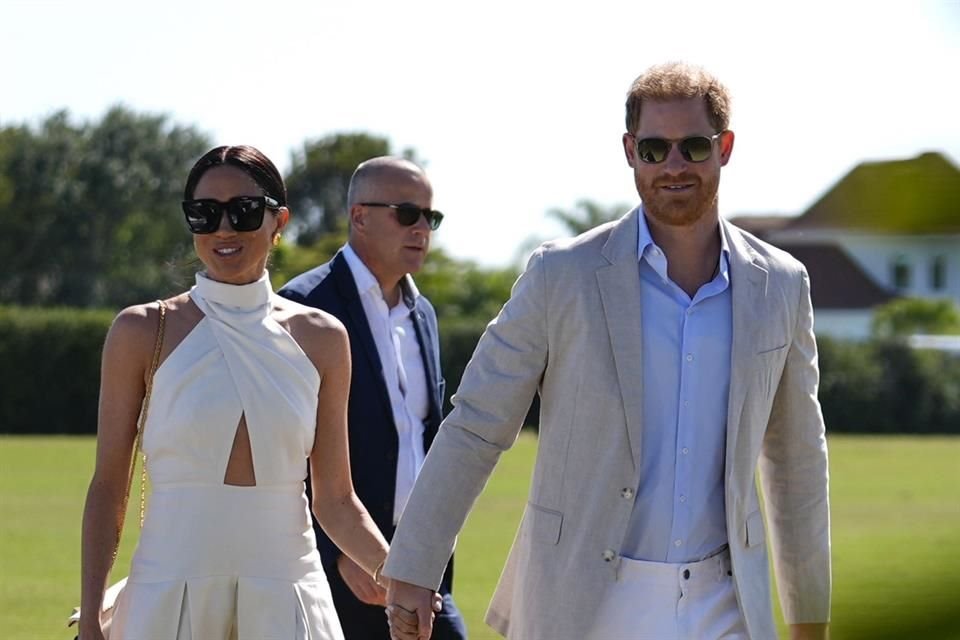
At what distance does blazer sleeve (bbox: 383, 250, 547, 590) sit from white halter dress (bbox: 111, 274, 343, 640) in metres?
0.32

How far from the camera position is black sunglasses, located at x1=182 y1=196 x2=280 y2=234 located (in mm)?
4848

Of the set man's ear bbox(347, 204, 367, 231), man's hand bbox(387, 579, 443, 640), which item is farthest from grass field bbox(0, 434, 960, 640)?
man's ear bbox(347, 204, 367, 231)

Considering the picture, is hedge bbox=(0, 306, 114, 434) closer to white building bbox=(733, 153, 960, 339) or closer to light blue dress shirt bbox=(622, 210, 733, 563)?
light blue dress shirt bbox=(622, 210, 733, 563)

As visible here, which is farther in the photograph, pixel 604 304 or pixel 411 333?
pixel 411 333

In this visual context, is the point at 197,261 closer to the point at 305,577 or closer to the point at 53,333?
the point at 305,577

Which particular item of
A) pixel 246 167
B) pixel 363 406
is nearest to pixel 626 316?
pixel 246 167

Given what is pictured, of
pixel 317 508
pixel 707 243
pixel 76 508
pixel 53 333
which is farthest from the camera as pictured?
pixel 53 333

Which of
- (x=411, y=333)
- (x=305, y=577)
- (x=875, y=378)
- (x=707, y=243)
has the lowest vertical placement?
(x=875, y=378)

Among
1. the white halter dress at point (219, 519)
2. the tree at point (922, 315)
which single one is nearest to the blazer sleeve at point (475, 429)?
the white halter dress at point (219, 519)

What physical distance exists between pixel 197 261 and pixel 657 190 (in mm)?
1638

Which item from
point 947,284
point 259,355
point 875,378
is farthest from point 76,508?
point 875,378

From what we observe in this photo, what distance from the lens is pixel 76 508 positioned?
21.4 m

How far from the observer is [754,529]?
4406mm

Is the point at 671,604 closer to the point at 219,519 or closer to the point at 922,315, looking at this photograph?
the point at 219,519
